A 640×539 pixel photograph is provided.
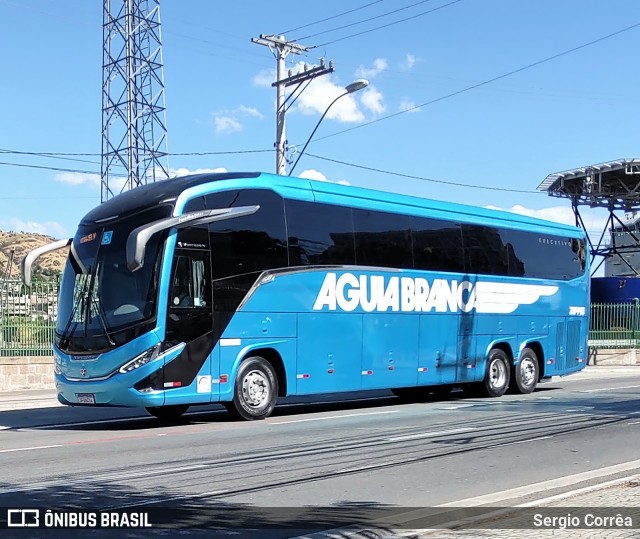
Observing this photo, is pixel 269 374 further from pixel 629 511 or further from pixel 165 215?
pixel 629 511

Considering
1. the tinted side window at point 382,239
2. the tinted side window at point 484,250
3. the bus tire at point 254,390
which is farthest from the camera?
the tinted side window at point 484,250

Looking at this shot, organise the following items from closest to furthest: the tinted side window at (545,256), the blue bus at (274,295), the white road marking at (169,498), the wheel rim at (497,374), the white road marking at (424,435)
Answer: the white road marking at (169,498), the white road marking at (424,435), the blue bus at (274,295), the wheel rim at (497,374), the tinted side window at (545,256)

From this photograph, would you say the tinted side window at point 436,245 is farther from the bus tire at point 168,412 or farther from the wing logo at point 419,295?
the bus tire at point 168,412

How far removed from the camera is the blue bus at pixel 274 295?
1266cm

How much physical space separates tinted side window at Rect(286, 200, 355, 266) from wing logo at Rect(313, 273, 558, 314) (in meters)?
0.41

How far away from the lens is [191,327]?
1295 centimetres

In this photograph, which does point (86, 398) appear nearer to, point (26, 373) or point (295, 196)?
point (295, 196)

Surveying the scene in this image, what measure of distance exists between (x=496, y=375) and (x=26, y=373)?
12060mm

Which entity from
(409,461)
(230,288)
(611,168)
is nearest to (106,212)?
(230,288)

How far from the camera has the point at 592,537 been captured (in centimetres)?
577

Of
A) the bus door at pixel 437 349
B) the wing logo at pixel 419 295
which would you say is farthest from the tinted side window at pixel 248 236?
the bus door at pixel 437 349

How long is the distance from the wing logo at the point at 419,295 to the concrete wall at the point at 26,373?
10210 mm

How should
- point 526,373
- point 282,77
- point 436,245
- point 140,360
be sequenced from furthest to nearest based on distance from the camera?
point 282,77
point 526,373
point 436,245
point 140,360

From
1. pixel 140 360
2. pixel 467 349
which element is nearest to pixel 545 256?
pixel 467 349
